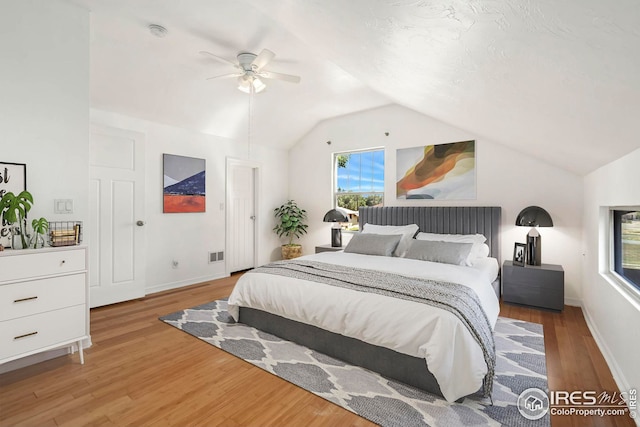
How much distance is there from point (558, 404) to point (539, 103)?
6.05 feet

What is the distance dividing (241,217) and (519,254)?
14.2 feet

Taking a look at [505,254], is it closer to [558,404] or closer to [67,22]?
[558,404]

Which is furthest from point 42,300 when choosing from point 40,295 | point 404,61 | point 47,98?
point 404,61

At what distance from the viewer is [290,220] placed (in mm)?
5871

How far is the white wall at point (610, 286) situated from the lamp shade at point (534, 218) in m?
0.37

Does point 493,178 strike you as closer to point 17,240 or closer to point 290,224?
point 290,224

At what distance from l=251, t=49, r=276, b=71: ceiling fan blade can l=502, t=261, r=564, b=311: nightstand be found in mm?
3550

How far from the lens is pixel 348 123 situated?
5496 mm

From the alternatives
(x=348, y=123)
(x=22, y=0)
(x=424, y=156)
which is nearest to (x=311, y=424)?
(x=22, y=0)

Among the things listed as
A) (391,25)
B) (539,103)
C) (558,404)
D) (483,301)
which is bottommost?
(558,404)

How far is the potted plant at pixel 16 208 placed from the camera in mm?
2145

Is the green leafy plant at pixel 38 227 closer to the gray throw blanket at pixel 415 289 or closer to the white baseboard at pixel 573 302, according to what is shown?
the gray throw blanket at pixel 415 289

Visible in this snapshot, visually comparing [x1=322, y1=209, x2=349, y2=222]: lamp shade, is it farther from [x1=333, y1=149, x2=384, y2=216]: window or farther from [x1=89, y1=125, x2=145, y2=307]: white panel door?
[x1=89, y1=125, x2=145, y2=307]: white panel door

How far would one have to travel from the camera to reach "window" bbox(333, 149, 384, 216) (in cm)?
525
